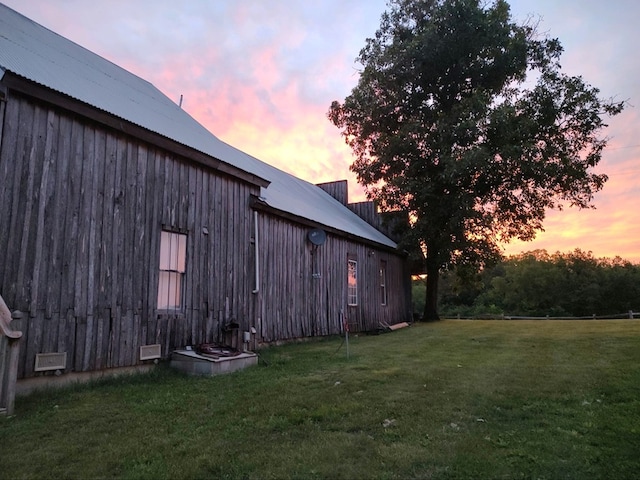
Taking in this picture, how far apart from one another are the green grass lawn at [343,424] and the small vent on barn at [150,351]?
1.00ft

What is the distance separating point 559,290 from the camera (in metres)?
56.0

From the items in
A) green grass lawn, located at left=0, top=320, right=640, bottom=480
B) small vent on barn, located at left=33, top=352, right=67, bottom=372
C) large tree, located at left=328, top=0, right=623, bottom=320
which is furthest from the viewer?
large tree, located at left=328, top=0, right=623, bottom=320

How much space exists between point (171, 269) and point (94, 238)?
67.4 inches

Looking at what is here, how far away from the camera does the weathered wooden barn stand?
624cm

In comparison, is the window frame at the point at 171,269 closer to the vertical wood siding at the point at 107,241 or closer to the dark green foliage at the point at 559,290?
the vertical wood siding at the point at 107,241

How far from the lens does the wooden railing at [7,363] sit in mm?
5051

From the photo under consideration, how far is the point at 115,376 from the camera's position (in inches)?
281

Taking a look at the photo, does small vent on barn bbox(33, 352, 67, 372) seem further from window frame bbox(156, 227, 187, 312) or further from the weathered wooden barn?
window frame bbox(156, 227, 187, 312)

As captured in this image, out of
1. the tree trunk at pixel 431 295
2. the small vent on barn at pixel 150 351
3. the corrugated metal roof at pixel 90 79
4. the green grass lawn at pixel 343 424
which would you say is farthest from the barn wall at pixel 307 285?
the tree trunk at pixel 431 295

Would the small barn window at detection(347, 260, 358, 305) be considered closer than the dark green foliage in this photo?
Yes

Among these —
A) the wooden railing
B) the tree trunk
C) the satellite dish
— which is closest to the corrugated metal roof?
the satellite dish

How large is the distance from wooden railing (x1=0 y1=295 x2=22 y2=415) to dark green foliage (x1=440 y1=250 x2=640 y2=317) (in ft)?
162

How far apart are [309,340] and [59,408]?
8.47 metres

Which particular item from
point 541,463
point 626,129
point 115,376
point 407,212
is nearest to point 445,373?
point 541,463
